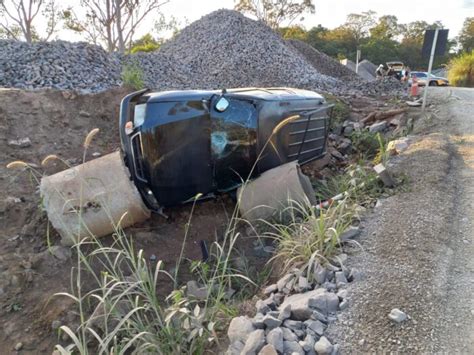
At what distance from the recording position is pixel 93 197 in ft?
11.6

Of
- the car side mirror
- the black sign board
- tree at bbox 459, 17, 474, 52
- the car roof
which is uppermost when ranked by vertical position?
tree at bbox 459, 17, 474, 52

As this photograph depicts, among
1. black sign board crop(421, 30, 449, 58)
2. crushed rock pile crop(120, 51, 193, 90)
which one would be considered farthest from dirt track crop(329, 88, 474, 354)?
crushed rock pile crop(120, 51, 193, 90)

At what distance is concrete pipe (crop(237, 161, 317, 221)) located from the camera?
3.94 meters

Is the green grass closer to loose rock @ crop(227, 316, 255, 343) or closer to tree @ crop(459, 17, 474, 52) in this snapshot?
loose rock @ crop(227, 316, 255, 343)

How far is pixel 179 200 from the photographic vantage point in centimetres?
388

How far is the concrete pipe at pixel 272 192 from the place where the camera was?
3.94 m

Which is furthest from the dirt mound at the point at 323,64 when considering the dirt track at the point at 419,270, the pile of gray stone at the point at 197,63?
the dirt track at the point at 419,270

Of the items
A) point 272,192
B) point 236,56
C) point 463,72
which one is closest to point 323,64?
point 463,72

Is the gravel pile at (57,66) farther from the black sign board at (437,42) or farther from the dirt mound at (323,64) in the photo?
the dirt mound at (323,64)

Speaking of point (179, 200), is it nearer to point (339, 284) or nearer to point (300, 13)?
point (339, 284)

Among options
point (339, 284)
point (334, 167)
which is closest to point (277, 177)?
point (339, 284)

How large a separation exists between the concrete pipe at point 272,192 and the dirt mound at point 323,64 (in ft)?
51.2

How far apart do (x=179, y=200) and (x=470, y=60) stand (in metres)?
18.3

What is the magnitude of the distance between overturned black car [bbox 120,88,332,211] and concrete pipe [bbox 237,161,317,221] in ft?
0.47
